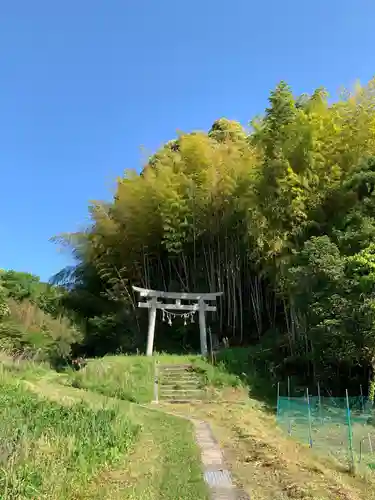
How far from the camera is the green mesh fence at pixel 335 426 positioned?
577 centimetres

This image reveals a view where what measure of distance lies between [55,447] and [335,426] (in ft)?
15.9

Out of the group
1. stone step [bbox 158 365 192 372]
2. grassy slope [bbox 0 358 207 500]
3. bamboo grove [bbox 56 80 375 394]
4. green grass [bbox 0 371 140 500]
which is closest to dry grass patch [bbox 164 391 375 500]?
grassy slope [bbox 0 358 207 500]

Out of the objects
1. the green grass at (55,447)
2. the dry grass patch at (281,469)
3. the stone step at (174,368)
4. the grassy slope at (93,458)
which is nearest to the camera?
the green grass at (55,447)

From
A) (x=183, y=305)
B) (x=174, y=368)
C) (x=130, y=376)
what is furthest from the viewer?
(x=183, y=305)

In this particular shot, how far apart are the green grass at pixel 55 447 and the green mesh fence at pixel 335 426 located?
2.50m

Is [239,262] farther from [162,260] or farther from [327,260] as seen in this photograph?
[327,260]

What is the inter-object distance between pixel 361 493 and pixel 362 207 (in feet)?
24.2

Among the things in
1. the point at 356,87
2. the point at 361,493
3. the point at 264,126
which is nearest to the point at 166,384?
the point at 264,126

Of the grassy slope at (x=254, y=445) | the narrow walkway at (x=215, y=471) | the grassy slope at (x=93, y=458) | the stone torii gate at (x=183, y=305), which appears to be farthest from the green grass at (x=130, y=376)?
the narrow walkway at (x=215, y=471)

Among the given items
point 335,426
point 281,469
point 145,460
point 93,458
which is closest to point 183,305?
point 335,426

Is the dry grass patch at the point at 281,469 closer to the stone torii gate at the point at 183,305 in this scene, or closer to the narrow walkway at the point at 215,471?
the narrow walkway at the point at 215,471

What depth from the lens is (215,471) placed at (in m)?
4.64

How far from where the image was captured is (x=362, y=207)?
1062 cm

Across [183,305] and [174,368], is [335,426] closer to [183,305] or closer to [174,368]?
[174,368]
